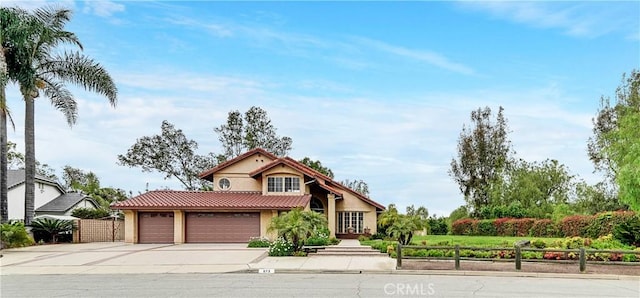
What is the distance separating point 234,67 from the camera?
67.1 feet

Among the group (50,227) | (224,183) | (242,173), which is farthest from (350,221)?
(50,227)

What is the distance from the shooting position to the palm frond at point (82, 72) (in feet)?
103

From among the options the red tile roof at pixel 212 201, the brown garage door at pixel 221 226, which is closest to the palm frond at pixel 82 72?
the red tile roof at pixel 212 201

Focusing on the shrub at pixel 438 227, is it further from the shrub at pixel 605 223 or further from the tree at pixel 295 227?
the tree at pixel 295 227

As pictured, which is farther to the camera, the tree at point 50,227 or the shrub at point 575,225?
the shrub at point 575,225

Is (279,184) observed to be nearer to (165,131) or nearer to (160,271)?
(160,271)

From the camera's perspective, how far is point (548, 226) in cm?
3881

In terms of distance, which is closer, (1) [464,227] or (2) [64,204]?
(2) [64,204]

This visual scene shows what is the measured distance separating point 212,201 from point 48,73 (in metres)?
11.8

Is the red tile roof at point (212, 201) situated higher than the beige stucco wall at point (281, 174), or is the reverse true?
the beige stucco wall at point (281, 174)

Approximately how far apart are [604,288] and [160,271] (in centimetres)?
1308

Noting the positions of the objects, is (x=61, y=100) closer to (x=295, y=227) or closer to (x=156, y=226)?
(x=156, y=226)

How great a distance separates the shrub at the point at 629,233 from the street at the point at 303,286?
1014cm

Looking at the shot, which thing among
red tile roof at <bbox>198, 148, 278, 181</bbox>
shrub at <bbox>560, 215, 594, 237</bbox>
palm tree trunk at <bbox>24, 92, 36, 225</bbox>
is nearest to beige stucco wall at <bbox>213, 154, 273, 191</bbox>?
red tile roof at <bbox>198, 148, 278, 181</bbox>
